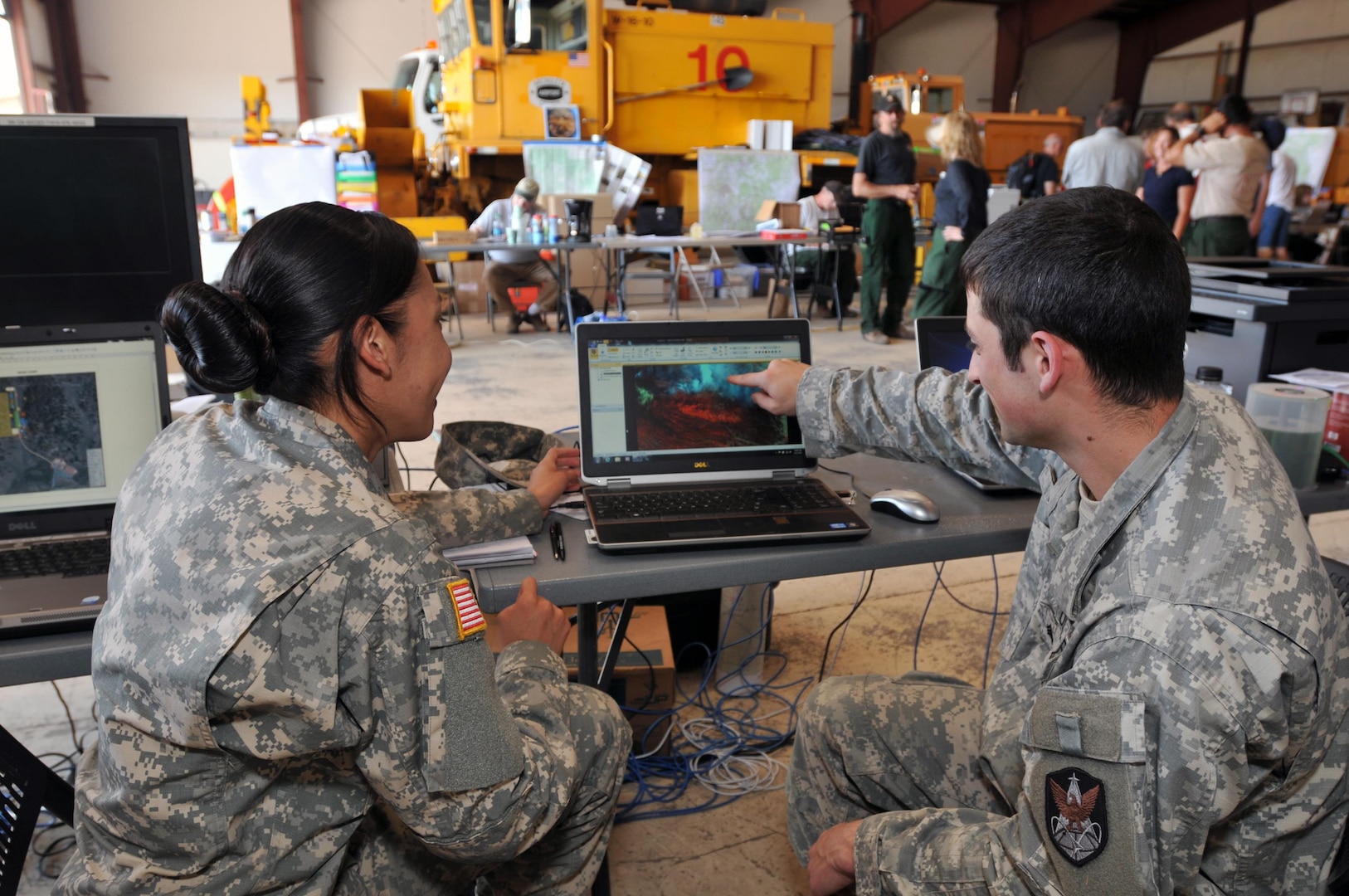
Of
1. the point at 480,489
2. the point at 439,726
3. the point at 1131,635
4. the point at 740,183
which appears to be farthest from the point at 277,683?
the point at 740,183

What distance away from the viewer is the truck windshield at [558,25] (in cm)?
786

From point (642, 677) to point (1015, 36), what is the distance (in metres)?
15.0

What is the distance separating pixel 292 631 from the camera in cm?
86

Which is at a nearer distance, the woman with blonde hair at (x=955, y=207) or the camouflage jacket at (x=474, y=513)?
the camouflage jacket at (x=474, y=513)

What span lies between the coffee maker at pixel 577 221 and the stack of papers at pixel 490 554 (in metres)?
4.96

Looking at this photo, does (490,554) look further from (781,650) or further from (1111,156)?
(1111,156)

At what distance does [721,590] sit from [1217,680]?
153 cm

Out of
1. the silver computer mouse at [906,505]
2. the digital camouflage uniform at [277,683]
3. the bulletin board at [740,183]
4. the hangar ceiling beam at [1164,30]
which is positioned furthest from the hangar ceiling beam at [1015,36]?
the digital camouflage uniform at [277,683]

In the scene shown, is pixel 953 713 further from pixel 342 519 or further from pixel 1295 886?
pixel 342 519

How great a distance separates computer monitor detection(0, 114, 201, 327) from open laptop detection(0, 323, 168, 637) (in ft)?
0.96

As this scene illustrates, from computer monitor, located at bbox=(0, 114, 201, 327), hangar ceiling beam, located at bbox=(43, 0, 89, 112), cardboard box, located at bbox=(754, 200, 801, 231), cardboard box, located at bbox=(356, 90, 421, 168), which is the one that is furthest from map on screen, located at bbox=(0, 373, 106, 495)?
hangar ceiling beam, located at bbox=(43, 0, 89, 112)

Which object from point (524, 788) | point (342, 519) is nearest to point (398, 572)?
point (342, 519)

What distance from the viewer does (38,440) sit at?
55.9 inches

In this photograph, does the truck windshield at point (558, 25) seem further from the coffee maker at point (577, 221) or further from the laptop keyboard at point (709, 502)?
the laptop keyboard at point (709, 502)
